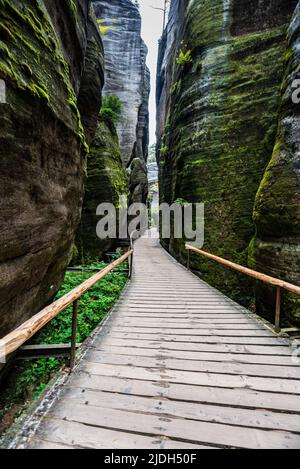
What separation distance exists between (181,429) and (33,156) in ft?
11.0

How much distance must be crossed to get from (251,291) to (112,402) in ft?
19.7

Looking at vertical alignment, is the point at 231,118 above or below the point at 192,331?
above

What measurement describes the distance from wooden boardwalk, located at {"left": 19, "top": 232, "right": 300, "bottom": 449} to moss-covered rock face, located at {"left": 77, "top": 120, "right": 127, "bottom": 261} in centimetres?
753

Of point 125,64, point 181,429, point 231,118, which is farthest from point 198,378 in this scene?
point 125,64

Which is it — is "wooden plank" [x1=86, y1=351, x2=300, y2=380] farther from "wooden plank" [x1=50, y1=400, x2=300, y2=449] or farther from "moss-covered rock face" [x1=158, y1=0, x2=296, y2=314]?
"moss-covered rock face" [x1=158, y1=0, x2=296, y2=314]

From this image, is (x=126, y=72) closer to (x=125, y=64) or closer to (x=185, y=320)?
(x=125, y=64)

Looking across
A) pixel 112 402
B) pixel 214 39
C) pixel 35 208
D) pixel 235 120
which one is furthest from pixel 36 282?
pixel 214 39

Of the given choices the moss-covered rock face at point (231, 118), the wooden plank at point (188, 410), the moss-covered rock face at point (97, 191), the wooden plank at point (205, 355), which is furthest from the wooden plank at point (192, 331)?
the moss-covered rock face at point (97, 191)

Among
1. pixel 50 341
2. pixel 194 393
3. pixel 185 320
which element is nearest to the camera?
pixel 194 393

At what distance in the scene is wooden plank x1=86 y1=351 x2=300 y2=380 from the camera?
2.69m

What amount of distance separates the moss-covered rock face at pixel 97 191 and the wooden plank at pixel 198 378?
894 centimetres

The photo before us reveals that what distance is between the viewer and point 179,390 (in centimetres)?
239

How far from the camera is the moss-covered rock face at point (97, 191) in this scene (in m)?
11.4

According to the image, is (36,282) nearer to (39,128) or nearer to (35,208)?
(35,208)
